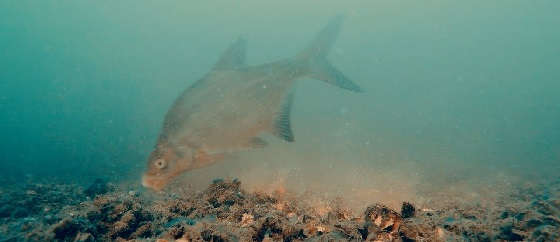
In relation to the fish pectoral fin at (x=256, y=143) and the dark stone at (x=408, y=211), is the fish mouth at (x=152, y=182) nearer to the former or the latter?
the fish pectoral fin at (x=256, y=143)

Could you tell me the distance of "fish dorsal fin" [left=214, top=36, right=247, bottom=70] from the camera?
5574 millimetres

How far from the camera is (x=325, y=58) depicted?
23.7ft

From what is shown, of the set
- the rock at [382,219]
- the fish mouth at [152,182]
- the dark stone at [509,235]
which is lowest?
the dark stone at [509,235]

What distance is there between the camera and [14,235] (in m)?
2.30

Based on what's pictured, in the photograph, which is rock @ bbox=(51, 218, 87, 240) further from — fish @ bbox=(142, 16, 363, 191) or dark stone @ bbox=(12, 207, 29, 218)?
dark stone @ bbox=(12, 207, 29, 218)

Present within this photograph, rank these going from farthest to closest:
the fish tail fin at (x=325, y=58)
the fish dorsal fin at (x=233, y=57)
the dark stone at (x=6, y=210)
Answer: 1. the fish tail fin at (x=325, y=58)
2. the fish dorsal fin at (x=233, y=57)
3. the dark stone at (x=6, y=210)

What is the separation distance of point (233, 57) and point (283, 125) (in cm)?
240

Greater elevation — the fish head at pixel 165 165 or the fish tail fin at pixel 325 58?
the fish tail fin at pixel 325 58

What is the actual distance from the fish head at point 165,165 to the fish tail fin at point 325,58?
3226 millimetres

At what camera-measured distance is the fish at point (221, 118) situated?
3.57 meters

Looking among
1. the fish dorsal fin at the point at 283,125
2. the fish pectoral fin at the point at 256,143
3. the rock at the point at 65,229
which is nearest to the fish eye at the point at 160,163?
the fish pectoral fin at the point at 256,143

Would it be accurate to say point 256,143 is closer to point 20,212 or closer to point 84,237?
point 84,237

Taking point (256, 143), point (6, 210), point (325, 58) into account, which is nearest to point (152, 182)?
point (256, 143)

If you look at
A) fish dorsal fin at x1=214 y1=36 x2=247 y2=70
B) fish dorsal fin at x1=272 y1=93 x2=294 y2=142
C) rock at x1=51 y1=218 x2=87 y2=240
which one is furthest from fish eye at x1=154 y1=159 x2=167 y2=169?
fish dorsal fin at x1=214 y1=36 x2=247 y2=70
